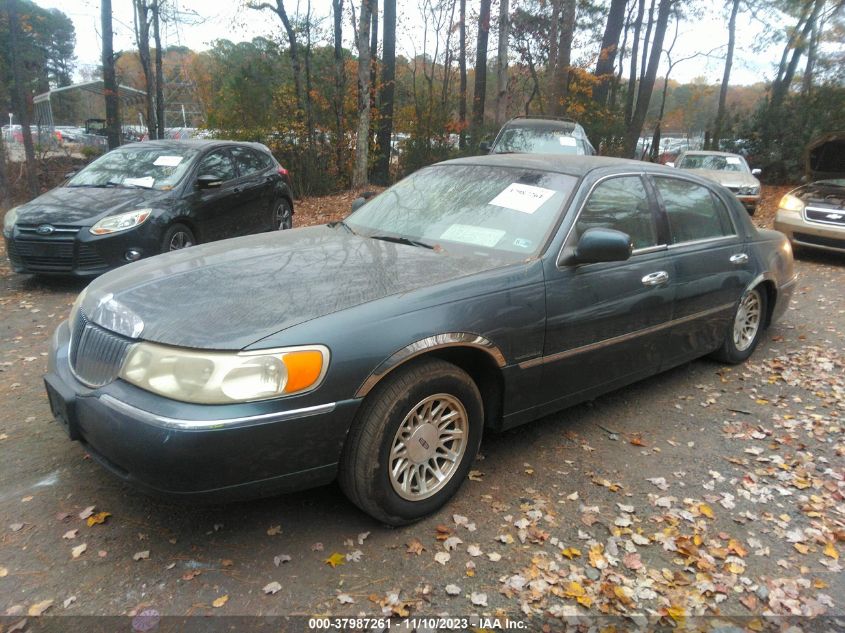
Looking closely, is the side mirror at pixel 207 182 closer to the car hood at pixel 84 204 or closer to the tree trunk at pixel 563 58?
the car hood at pixel 84 204

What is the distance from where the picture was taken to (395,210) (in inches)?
159

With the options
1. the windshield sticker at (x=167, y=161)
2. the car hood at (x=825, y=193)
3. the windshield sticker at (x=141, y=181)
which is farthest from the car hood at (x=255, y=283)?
the car hood at (x=825, y=193)

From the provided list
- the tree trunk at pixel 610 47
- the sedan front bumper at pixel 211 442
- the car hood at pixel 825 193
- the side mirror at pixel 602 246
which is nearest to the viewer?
the sedan front bumper at pixel 211 442

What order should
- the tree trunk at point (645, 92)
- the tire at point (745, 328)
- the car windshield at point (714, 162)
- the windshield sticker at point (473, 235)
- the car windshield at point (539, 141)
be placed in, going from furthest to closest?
1. the tree trunk at point (645, 92)
2. the car windshield at point (714, 162)
3. the car windshield at point (539, 141)
4. the tire at point (745, 328)
5. the windshield sticker at point (473, 235)

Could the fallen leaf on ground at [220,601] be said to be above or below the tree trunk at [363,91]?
below

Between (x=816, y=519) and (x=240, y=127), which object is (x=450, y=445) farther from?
(x=240, y=127)

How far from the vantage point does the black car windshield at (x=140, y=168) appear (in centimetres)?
743

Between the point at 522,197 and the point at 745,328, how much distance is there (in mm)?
2660

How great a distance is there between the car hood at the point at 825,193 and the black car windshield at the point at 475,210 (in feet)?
25.0

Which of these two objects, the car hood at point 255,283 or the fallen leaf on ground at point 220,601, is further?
the car hood at point 255,283

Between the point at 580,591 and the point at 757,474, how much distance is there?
1.58 metres

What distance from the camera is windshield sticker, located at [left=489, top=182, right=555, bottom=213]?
141 inches

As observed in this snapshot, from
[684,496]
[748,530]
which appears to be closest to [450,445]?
[684,496]

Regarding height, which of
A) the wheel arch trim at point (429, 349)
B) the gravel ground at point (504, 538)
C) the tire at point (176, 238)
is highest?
the wheel arch trim at point (429, 349)
